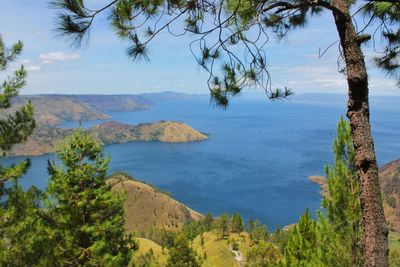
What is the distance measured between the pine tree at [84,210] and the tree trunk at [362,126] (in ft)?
27.5

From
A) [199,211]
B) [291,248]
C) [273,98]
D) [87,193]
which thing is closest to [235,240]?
[199,211]

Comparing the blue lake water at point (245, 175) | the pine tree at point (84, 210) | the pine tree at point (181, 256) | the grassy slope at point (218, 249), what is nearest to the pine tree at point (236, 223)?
the grassy slope at point (218, 249)

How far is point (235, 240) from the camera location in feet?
230

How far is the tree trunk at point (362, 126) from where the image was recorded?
12.6ft

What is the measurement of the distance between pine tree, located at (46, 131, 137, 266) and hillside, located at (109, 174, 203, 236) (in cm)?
10790

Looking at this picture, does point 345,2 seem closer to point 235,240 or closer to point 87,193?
point 87,193

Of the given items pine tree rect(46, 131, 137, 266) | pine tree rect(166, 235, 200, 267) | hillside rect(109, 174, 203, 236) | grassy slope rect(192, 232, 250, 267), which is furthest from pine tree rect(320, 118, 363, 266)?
hillside rect(109, 174, 203, 236)

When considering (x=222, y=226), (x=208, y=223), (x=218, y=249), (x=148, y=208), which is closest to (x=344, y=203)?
(x=218, y=249)

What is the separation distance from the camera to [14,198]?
10.1 metres

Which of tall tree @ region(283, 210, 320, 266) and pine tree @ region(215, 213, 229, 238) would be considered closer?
tall tree @ region(283, 210, 320, 266)

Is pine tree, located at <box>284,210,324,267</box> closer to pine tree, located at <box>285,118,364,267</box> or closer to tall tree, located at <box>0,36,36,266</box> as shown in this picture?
pine tree, located at <box>285,118,364,267</box>

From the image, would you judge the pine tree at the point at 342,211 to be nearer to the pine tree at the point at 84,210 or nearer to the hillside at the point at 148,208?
the pine tree at the point at 84,210

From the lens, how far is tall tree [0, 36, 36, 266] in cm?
977

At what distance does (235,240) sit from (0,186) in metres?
64.3
